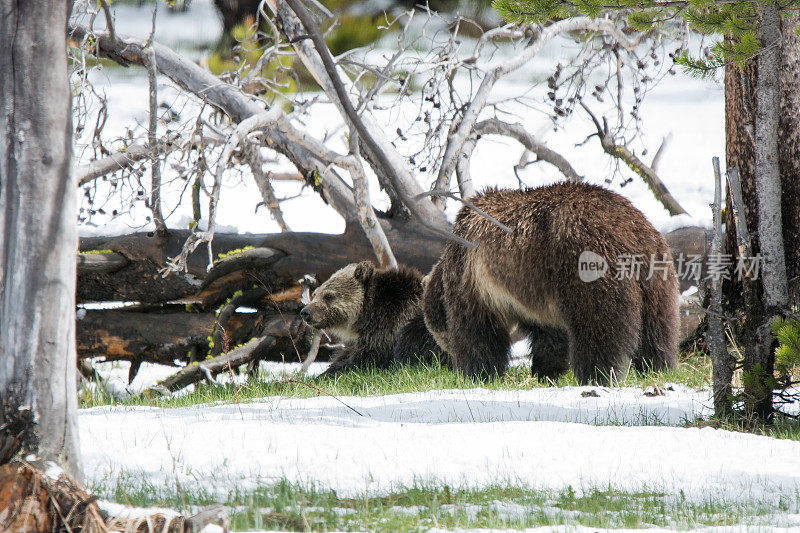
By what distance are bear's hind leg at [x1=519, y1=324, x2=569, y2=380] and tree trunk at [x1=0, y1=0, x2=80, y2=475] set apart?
15.8ft

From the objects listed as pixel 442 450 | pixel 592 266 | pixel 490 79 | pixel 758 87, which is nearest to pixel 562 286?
pixel 592 266

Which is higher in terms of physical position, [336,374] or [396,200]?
[396,200]

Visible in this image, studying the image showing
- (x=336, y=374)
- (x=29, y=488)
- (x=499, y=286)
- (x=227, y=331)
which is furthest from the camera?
(x=227, y=331)

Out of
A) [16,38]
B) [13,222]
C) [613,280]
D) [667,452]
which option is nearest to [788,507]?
[667,452]

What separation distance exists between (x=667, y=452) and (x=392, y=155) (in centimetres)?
604

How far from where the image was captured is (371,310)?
836 cm

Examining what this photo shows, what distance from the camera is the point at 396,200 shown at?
354 inches

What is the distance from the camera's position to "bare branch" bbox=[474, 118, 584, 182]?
10297mm

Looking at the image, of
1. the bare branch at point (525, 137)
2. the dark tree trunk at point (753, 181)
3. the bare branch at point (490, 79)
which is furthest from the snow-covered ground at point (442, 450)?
the bare branch at point (525, 137)

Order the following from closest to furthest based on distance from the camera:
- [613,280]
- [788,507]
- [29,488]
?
[29,488] < [788,507] < [613,280]

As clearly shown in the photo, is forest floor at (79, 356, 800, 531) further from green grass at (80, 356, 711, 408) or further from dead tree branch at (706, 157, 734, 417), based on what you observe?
green grass at (80, 356, 711, 408)

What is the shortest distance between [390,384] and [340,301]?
1531mm

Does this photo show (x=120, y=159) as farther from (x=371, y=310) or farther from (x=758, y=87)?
(x=758, y=87)

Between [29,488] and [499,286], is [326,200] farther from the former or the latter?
[29,488]
